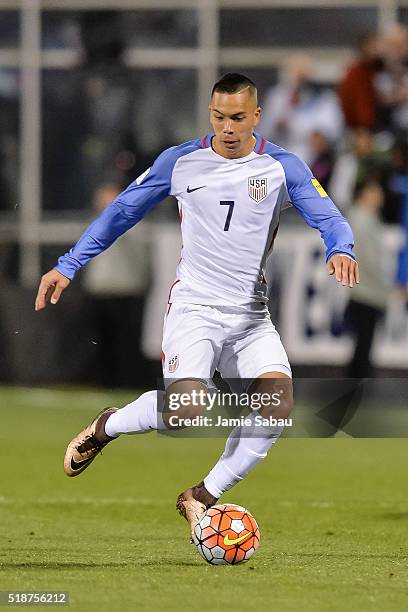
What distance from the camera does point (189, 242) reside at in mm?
7770

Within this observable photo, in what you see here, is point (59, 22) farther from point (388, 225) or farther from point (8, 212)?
point (388, 225)

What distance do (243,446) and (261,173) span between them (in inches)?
50.0

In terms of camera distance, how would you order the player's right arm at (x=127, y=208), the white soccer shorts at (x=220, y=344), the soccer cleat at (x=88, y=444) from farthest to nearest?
1. the soccer cleat at (x=88, y=444)
2. the player's right arm at (x=127, y=208)
3. the white soccer shorts at (x=220, y=344)

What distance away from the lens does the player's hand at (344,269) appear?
7180 mm

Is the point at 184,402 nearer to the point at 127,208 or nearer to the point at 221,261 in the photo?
the point at 221,261

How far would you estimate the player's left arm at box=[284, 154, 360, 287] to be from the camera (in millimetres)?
→ 7234

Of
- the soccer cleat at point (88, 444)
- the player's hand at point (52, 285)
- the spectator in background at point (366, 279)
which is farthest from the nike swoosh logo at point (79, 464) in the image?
the spectator in background at point (366, 279)

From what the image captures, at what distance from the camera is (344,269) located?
7.21 meters

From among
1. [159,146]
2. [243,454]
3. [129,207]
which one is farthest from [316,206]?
[159,146]

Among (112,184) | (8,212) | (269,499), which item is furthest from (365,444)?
(8,212)

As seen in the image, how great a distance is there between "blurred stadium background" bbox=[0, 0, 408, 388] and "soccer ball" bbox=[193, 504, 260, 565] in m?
8.21

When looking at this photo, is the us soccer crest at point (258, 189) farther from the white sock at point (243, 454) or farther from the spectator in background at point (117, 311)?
the spectator in background at point (117, 311)

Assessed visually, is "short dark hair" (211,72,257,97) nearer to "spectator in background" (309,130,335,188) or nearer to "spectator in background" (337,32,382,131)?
"spectator in background" (309,130,335,188)

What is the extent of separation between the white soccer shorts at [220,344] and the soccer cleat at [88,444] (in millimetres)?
446
